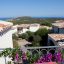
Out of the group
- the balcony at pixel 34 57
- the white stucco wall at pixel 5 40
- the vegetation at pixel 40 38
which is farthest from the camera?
the vegetation at pixel 40 38

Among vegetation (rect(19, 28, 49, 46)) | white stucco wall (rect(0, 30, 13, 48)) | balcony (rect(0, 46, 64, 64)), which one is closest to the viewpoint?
balcony (rect(0, 46, 64, 64))

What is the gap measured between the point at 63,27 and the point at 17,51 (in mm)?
25067

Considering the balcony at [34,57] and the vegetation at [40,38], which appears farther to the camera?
the vegetation at [40,38]

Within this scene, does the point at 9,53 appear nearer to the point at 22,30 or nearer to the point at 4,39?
the point at 4,39

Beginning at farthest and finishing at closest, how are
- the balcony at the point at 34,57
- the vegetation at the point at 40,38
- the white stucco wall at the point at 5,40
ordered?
the vegetation at the point at 40,38, the white stucco wall at the point at 5,40, the balcony at the point at 34,57

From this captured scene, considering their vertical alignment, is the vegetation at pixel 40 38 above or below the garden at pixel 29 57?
below

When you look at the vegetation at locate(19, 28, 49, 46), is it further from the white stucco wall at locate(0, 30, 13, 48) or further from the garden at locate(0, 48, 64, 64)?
the garden at locate(0, 48, 64, 64)

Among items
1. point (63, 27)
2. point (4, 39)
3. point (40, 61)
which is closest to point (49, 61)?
point (40, 61)

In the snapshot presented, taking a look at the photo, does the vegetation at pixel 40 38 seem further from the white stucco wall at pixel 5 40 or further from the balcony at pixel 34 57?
the balcony at pixel 34 57

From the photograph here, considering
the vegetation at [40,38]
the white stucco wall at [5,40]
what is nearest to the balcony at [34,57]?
the white stucco wall at [5,40]

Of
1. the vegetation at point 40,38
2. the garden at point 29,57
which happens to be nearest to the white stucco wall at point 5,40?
the garden at point 29,57

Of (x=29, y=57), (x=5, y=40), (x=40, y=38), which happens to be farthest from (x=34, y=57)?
(x=40, y=38)

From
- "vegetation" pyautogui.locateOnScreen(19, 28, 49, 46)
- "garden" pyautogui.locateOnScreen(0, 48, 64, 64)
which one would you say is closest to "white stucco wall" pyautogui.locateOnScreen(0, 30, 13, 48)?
"garden" pyautogui.locateOnScreen(0, 48, 64, 64)

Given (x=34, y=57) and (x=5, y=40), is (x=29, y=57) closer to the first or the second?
(x=34, y=57)
